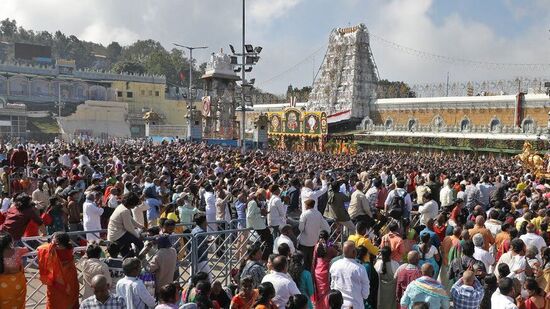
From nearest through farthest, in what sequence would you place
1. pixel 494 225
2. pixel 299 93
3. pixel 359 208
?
pixel 494 225, pixel 359 208, pixel 299 93

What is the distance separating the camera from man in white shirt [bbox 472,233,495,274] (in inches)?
297

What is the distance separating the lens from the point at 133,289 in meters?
5.32

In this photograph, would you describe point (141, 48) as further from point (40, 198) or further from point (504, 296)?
point (504, 296)

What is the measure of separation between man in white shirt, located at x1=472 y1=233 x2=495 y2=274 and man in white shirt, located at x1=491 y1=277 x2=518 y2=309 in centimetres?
192

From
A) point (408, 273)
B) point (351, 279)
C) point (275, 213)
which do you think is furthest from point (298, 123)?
point (351, 279)

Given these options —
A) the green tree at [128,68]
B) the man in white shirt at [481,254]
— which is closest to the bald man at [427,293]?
the man in white shirt at [481,254]

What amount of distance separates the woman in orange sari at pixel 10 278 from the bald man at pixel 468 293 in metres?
4.99

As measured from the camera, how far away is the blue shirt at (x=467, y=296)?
5895 millimetres

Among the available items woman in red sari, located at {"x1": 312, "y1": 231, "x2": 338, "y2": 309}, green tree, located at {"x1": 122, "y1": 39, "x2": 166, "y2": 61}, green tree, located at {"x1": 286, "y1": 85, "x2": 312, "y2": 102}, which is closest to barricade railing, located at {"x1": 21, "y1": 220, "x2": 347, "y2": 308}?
woman in red sari, located at {"x1": 312, "y1": 231, "x2": 338, "y2": 309}

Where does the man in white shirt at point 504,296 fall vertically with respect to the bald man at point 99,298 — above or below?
below

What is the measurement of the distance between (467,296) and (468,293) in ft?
0.12

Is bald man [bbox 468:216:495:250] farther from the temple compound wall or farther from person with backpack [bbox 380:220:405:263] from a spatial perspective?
the temple compound wall

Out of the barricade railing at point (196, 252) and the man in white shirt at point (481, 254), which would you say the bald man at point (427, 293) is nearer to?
the man in white shirt at point (481, 254)

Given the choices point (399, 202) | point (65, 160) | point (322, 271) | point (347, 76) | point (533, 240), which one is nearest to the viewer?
point (322, 271)
